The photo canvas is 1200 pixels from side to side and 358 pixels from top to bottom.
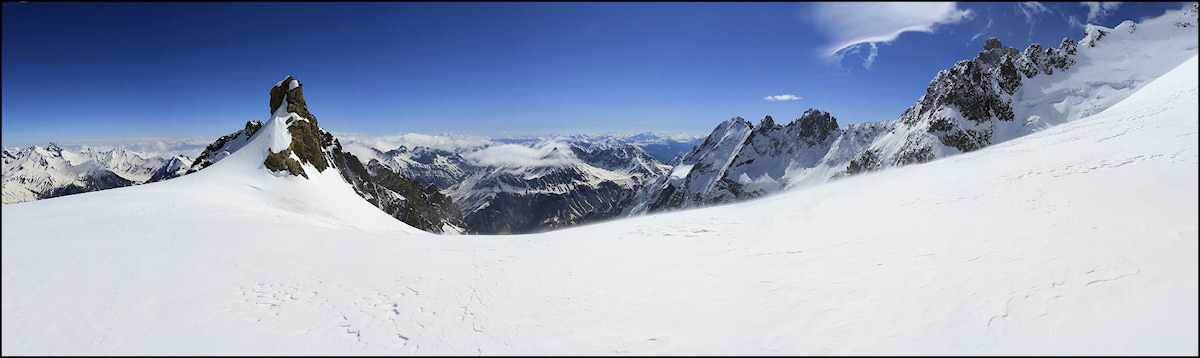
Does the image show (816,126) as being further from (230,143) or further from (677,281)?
(677,281)

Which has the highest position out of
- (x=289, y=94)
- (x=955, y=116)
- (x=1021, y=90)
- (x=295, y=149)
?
(x=1021, y=90)

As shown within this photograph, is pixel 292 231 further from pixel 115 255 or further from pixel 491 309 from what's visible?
pixel 491 309

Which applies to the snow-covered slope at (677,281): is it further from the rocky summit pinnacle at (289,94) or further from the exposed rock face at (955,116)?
the exposed rock face at (955,116)

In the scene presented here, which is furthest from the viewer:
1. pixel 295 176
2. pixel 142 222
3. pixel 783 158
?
pixel 783 158

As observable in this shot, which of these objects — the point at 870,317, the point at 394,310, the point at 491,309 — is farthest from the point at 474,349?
the point at 870,317

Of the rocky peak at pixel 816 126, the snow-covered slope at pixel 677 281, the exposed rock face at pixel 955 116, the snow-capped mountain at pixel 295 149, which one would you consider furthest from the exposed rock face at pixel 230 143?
the rocky peak at pixel 816 126

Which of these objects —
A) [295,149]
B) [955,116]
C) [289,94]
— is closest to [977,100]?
[955,116]
